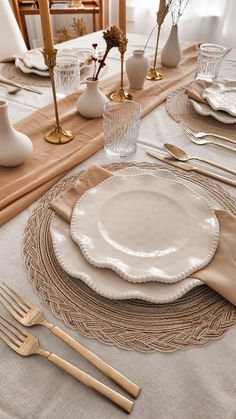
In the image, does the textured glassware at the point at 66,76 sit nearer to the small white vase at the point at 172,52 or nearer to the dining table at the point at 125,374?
the small white vase at the point at 172,52

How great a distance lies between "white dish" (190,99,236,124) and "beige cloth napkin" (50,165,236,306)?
37 cm

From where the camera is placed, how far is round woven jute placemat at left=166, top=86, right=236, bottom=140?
2.38ft

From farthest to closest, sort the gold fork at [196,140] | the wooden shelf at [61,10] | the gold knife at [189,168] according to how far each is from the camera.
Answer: the wooden shelf at [61,10]
the gold fork at [196,140]
the gold knife at [189,168]

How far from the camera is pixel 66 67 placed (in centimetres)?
84

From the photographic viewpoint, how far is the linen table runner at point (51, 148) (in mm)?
528

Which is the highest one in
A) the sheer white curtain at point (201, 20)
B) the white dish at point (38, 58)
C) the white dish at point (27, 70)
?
the white dish at point (38, 58)

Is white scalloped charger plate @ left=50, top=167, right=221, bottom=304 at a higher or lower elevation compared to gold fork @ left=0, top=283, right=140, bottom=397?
higher

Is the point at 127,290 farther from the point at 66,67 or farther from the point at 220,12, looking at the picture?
the point at 220,12

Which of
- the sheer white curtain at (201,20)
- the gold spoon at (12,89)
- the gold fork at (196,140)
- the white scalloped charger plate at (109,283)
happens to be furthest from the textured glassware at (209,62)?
the sheer white curtain at (201,20)

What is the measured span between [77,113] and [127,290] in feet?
1.83

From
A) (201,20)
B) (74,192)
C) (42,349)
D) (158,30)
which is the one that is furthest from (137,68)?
(201,20)

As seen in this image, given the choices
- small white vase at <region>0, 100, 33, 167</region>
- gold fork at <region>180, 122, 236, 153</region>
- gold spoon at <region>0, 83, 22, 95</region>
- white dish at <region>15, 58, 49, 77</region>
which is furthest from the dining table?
white dish at <region>15, 58, 49, 77</region>

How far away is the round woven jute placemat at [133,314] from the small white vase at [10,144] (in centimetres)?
24

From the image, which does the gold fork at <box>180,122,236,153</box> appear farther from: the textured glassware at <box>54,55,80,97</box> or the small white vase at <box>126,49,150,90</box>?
the textured glassware at <box>54,55,80,97</box>
